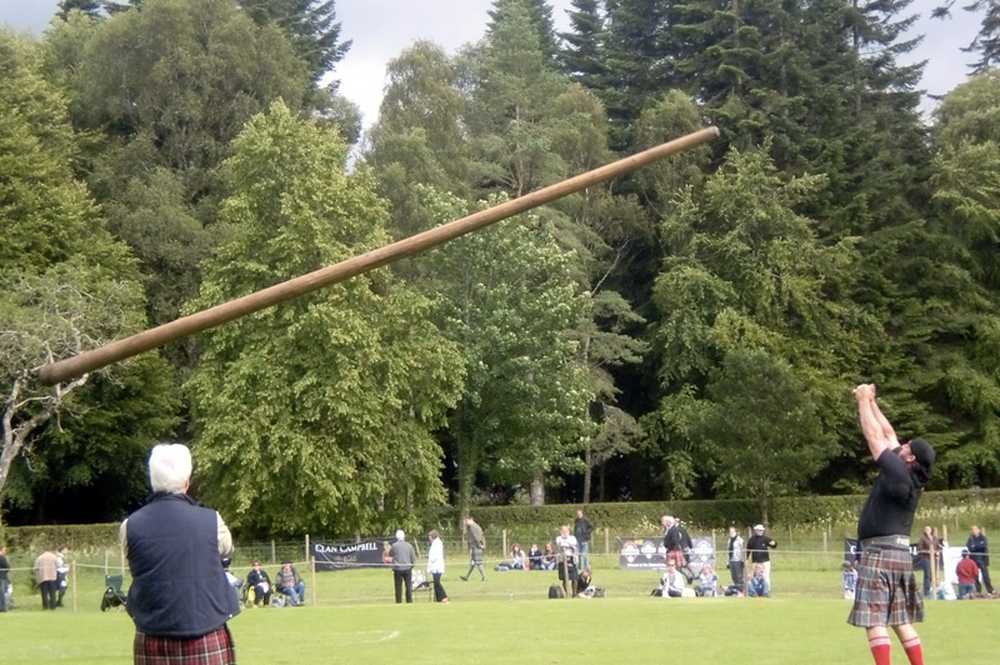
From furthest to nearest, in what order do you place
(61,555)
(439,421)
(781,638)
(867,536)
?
(439,421), (61,555), (781,638), (867,536)

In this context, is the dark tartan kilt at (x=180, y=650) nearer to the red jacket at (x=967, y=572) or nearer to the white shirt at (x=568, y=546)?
the red jacket at (x=967, y=572)

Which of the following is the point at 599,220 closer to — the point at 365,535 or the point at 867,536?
the point at 365,535

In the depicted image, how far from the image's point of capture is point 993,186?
163ft

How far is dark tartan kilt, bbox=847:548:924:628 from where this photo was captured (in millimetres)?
7648

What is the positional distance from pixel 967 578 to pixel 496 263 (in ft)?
84.9

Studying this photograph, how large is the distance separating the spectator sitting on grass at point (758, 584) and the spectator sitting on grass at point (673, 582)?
1.17m

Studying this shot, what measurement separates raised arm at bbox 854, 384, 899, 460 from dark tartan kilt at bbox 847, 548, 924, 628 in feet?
1.89

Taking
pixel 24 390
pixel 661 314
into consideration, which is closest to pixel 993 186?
pixel 661 314

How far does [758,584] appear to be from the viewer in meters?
23.3

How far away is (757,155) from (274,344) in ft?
63.1

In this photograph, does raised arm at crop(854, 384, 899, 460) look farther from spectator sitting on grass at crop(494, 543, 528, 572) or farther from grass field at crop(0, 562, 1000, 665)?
spectator sitting on grass at crop(494, 543, 528, 572)

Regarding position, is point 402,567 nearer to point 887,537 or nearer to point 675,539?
point 675,539

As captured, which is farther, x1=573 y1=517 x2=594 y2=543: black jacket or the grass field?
x1=573 y1=517 x2=594 y2=543: black jacket

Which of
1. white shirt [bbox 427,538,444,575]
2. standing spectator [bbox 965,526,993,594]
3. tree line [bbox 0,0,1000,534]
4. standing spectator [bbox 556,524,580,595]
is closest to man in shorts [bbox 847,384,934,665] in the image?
standing spectator [bbox 965,526,993,594]
